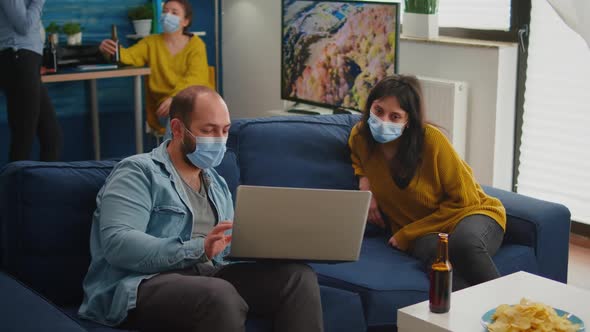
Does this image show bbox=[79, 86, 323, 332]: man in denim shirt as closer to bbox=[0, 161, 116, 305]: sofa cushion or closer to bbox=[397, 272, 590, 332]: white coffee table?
bbox=[0, 161, 116, 305]: sofa cushion

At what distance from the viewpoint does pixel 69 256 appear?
94.7 inches

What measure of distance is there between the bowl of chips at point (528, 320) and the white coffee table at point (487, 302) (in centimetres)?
5

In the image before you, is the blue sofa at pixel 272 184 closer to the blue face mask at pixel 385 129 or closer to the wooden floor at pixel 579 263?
the blue face mask at pixel 385 129

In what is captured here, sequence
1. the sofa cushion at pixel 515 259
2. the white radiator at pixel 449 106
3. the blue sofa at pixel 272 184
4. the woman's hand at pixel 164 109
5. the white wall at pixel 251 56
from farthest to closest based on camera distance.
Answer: the white wall at pixel 251 56
the woman's hand at pixel 164 109
the white radiator at pixel 449 106
the sofa cushion at pixel 515 259
the blue sofa at pixel 272 184

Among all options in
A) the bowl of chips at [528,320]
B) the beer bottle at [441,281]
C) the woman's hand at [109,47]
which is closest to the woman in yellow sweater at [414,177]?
the beer bottle at [441,281]

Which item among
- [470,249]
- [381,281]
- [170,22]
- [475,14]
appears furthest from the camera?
[170,22]

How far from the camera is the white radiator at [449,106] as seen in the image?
4441 mm

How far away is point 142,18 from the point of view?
5.52 metres

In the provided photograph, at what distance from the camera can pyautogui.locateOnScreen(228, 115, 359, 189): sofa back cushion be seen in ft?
9.76

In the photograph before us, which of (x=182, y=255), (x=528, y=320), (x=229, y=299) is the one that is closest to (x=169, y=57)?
(x=182, y=255)

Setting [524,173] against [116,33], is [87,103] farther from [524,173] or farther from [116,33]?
[524,173]

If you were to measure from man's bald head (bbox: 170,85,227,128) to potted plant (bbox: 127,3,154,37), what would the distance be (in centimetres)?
316

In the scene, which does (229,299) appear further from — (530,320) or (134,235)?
(530,320)

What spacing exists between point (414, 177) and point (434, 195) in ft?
0.30
